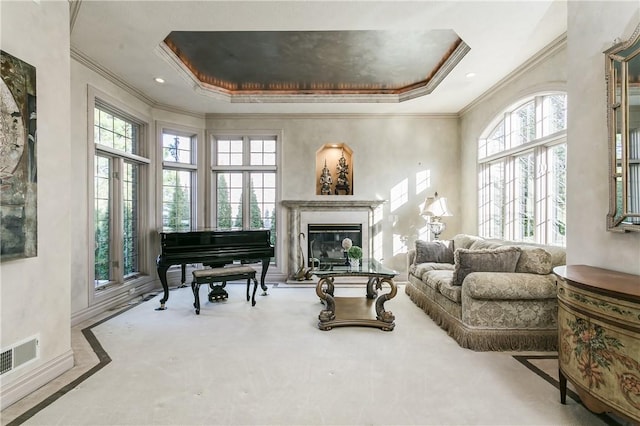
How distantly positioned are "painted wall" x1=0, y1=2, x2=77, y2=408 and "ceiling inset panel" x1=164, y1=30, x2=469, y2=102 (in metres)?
1.55

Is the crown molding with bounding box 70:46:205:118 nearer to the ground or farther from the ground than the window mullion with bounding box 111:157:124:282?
farther from the ground

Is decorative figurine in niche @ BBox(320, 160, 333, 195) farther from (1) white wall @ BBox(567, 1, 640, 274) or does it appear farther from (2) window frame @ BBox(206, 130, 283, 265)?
(1) white wall @ BBox(567, 1, 640, 274)

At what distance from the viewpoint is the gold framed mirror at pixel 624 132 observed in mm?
1990

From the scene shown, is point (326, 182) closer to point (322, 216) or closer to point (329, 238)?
point (322, 216)

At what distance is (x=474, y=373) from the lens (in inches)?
93.8

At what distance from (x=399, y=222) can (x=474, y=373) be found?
11.8ft

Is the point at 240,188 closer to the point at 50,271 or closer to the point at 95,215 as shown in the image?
the point at 95,215

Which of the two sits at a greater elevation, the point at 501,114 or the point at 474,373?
the point at 501,114

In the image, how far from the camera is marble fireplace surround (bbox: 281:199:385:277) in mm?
5738

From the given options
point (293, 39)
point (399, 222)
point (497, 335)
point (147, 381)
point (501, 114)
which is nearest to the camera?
point (147, 381)

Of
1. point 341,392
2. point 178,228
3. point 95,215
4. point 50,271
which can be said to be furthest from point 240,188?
point 341,392

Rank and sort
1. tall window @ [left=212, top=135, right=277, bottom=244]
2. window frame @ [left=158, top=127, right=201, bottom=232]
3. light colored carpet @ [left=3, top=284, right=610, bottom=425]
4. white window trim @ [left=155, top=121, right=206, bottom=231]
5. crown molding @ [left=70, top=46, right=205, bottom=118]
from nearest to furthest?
light colored carpet @ [left=3, top=284, right=610, bottom=425]
crown molding @ [left=70, top=46, right=205, bottom=118]
window frame @ [left=158, top=127, right=201, bottom=232]
white window trim @ [left=155, top=121, right=206, bottom=231]
tall window @ [left=212, top=135, right=277, bottom=244]

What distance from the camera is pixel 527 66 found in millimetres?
3859

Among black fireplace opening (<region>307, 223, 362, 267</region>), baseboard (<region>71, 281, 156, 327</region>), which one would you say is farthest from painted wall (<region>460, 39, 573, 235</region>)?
baseboard (<region>71, 281, 156, 327</region>)
